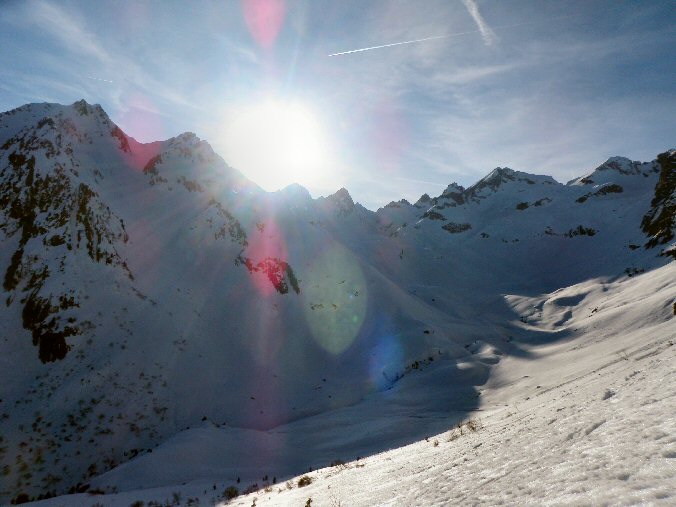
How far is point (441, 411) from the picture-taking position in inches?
854

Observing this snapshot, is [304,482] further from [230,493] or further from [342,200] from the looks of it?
[342,200]

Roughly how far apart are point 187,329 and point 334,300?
19.1 m

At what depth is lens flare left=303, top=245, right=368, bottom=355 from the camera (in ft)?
129

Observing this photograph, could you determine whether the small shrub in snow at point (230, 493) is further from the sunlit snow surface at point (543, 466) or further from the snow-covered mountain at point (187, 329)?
the snow-covered mountain at point (187, 329)

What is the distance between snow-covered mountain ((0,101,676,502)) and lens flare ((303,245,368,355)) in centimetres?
22

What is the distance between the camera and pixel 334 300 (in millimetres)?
45344

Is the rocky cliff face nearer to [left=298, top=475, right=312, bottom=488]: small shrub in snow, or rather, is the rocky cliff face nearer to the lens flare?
the lens flare

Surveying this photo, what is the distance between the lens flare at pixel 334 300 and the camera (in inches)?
1547

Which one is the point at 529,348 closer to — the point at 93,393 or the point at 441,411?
the point at 441,411

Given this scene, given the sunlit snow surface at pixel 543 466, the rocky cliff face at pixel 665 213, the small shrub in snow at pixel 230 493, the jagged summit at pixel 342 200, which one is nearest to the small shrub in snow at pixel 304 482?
the sunlit snow surface at pixel 543 466

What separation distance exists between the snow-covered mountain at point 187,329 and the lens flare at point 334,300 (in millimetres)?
222

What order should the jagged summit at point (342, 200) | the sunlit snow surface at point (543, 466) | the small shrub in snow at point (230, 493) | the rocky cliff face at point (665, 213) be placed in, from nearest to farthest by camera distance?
the sunlit snow surface at point (543, 466), the small shrub in snow at point (230, 493), the rocky cliff face at point (665, 213), the jagged summit at point (342, 200)

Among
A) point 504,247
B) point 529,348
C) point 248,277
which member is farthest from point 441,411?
point 504,247

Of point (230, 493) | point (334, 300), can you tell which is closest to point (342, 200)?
point (334, 300)
